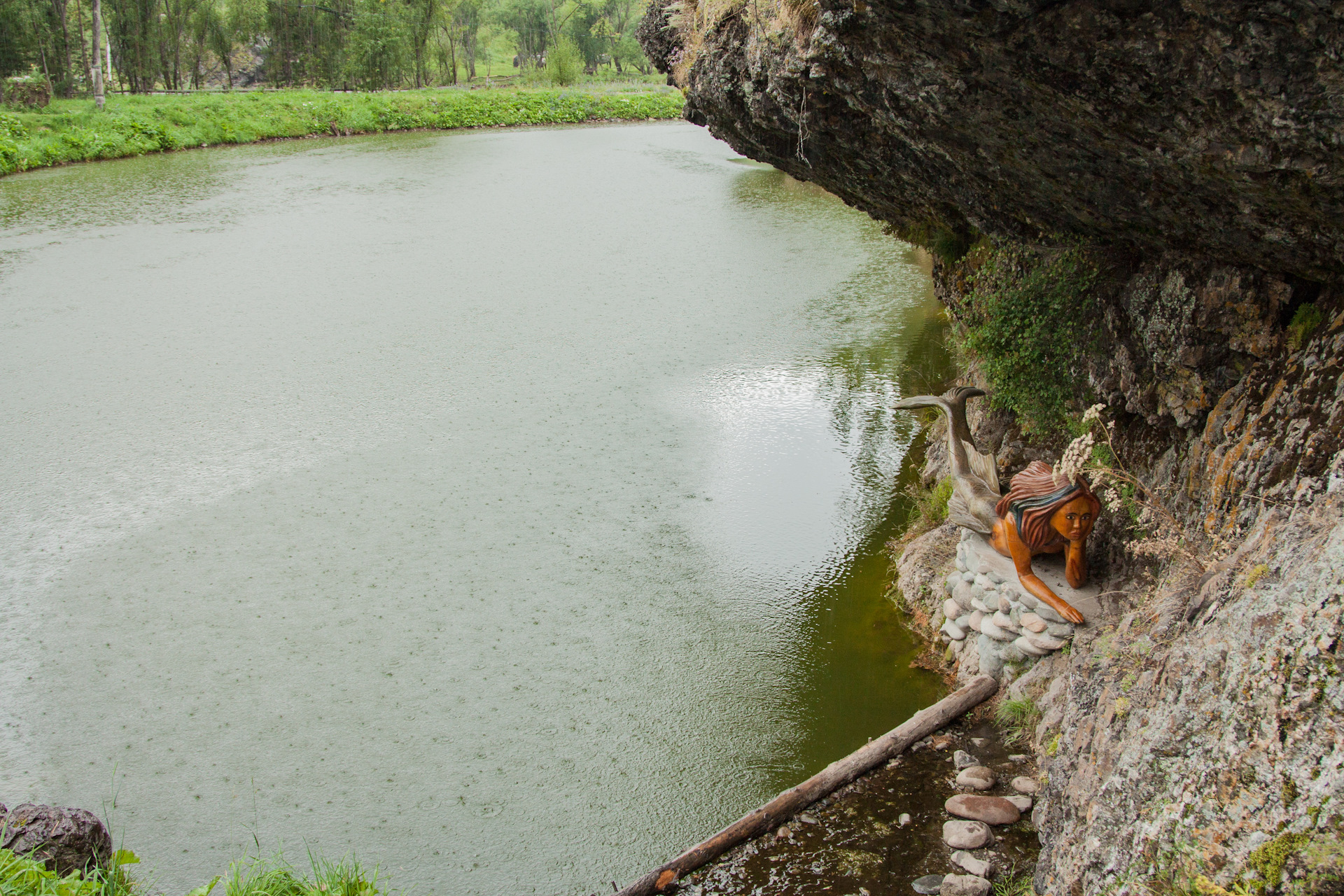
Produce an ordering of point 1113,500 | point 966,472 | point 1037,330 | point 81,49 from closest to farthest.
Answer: point 1113,500 → point 1037,330 → point 966,472 → point 81,49

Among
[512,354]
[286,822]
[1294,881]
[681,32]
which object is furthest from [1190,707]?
[512,354]

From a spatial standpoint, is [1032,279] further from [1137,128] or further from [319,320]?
[319,320]

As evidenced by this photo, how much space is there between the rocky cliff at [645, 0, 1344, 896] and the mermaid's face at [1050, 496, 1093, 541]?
33 centimetres

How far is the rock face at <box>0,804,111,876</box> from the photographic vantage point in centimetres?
405

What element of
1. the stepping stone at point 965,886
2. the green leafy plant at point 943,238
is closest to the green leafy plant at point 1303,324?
the stepping stone at point 965,886

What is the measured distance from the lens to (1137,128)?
3.84 meters

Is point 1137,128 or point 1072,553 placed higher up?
point 1137,128

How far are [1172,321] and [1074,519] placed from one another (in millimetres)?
1220

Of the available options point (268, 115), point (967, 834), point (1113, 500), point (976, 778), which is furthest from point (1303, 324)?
point (268, 115)

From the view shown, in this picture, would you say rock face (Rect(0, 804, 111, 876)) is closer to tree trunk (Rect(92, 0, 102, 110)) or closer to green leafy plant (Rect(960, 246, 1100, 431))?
green leafy plant (Rect(960, 246, 1100, 431))

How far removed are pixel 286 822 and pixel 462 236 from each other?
13950mm

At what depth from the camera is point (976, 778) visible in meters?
4.86

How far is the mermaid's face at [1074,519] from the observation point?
531cm

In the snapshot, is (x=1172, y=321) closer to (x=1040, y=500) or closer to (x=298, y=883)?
(x=1040, y=500)
